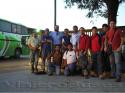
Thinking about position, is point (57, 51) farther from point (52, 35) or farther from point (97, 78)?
point (97, 78)

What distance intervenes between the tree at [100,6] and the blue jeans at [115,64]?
15.9ft

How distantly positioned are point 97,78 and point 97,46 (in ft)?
4.16

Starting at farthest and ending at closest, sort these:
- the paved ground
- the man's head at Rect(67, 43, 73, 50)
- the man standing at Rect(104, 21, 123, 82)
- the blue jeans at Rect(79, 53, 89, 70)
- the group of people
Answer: the man's head at Rect(67, 43, 73, 50), the blue jeans at Rect(79, 53, 89, 70), the group of people, the man standing at Rect(104, 21, 123, 82), the paved ground

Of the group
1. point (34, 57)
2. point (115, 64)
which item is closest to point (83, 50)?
point (115, 64)

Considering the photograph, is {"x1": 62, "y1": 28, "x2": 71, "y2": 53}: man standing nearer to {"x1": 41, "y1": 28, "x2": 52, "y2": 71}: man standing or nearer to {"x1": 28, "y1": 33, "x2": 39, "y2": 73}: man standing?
{"x1": 41, "y1": 28, "x2": 52, "y2": 71}: man standing

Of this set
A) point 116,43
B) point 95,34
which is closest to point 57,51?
point 95,34

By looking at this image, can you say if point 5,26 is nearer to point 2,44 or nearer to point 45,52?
point 2,44

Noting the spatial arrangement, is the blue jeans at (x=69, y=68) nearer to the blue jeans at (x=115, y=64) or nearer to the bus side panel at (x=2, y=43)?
the blue jeans at (x=115, y=64)

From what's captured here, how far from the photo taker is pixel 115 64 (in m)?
15.8

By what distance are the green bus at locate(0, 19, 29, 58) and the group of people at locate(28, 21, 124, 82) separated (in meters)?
Answer: 12.3

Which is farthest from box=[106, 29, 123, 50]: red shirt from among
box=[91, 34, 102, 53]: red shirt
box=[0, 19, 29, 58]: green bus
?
box=[0, 19, 29, 58]: green bus

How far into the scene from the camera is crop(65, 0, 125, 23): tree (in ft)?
67.2

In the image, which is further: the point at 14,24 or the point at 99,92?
the point at 14,24

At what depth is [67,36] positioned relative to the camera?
18078mm
